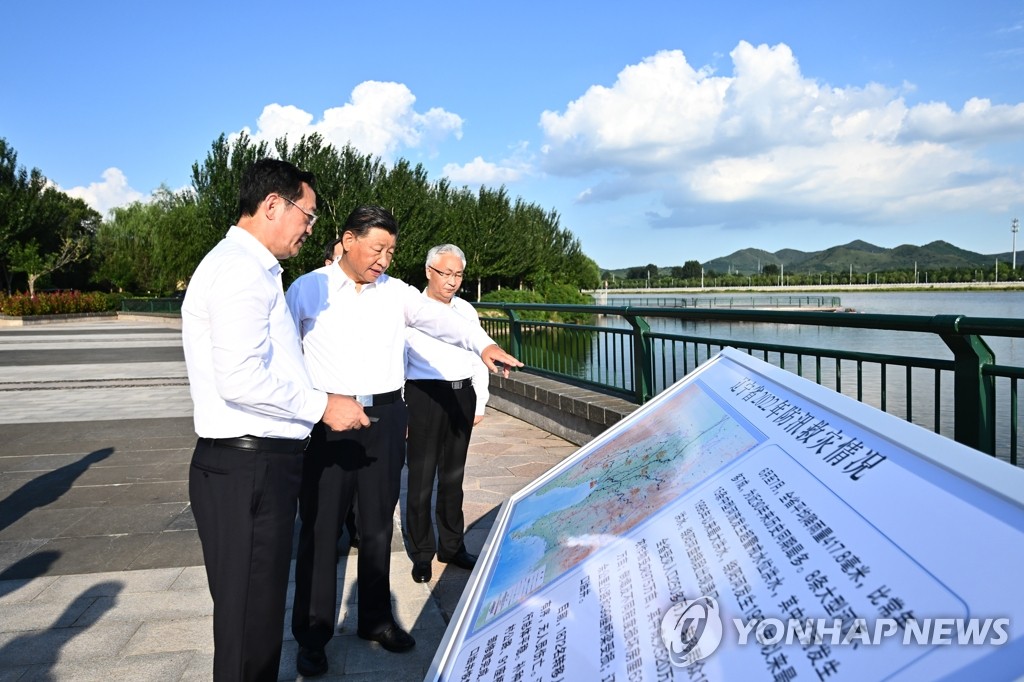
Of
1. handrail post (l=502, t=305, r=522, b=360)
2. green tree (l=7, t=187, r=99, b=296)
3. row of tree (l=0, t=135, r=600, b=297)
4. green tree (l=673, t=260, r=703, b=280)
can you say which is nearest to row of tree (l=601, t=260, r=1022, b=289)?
green tree (l=673, t=260, r=703, b=280)

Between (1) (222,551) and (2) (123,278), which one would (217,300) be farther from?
(2) (123,278)

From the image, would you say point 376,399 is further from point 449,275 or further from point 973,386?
point 973,386

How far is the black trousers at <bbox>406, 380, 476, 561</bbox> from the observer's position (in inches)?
163

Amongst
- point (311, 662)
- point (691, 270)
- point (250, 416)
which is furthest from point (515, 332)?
point (691, 270)

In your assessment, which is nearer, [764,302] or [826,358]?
[826,358]

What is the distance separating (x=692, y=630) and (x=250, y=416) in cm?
160

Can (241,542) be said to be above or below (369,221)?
below

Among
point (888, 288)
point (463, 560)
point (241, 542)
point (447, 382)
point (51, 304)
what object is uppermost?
point (888, 288)

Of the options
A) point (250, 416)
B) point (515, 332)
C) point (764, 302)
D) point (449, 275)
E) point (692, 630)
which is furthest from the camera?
point (764, 302)

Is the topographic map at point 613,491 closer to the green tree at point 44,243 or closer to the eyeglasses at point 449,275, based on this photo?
the eyeglasses at point 449,275

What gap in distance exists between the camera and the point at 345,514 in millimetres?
3180

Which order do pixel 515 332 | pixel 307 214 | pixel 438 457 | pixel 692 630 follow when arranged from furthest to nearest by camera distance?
1. pixel 515 332
2. pixel 438 457
3. pixel 307 214
4. pixel 692 630

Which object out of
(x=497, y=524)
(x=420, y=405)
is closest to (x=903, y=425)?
(x=497, y=524)

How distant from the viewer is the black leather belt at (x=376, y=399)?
3166mm
